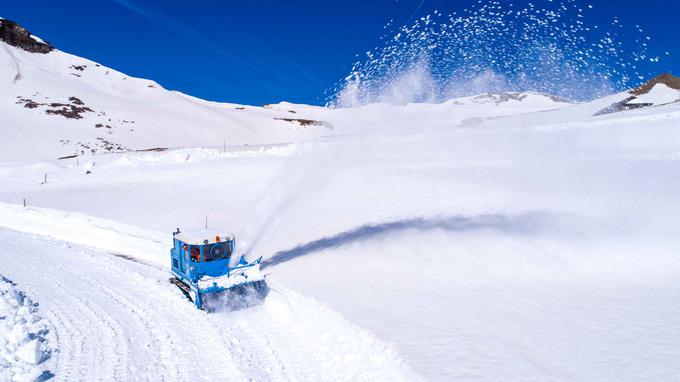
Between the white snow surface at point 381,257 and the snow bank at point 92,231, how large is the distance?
12cm

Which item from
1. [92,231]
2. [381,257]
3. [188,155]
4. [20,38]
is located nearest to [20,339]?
[381,257]

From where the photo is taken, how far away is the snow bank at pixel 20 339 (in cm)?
730

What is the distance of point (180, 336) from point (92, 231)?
11870 millimetres

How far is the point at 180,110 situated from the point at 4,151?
1718 inches

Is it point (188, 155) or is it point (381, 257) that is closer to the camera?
point (381, 257)

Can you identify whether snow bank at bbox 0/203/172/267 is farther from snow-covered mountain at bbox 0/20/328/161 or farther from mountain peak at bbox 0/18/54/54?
mountain peak at bbox 0/18/54/54

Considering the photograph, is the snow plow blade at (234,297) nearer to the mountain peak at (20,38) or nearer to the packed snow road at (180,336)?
the packed snow road at (180,336)

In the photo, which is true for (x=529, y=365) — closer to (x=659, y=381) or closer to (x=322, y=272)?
(x=659, y=381)

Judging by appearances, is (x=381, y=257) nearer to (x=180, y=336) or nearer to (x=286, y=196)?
(x=286, y=196)

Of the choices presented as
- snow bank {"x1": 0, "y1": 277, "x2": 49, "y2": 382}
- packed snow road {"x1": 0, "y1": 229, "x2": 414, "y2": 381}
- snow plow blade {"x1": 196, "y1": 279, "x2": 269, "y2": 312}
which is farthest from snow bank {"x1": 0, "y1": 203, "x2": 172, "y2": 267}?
snow bank {"x1": 0, "y1": 277, "x2": 49, "y2": 382}

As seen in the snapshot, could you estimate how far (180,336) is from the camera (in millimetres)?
9555

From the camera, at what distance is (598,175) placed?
80.0ft

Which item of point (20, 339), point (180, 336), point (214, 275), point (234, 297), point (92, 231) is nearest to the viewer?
point (20, 339)

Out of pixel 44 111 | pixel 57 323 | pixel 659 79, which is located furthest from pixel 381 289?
pixel 44 111
